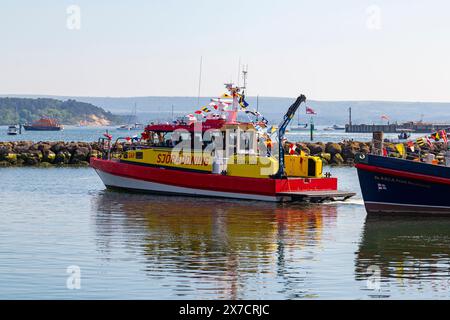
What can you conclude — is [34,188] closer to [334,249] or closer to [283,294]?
[334,249]

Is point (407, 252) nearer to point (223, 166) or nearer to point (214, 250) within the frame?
point (214, 250)

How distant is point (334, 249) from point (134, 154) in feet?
60.1

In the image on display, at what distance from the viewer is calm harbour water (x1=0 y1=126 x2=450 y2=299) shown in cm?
2011

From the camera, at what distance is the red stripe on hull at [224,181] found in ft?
125

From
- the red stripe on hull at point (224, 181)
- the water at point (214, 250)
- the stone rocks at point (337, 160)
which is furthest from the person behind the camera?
the stone rocks at point (337, 160)

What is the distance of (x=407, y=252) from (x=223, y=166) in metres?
15.1

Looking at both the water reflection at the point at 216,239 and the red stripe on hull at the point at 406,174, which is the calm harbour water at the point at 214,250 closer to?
the water reflection at the point at 216,239

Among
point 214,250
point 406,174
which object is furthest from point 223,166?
point 214,250

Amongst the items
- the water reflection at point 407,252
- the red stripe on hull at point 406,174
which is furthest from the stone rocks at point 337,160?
the water reflection at point 407,252

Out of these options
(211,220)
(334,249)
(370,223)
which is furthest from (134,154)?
(334,249)

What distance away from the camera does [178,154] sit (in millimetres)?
40844

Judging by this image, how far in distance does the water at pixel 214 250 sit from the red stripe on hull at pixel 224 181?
76 centimetres

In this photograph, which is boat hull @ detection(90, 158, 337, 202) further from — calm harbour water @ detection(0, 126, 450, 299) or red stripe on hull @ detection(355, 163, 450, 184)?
red stripe on hull @ detection(355, 163, 450, 184)

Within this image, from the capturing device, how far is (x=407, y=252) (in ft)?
84.1
